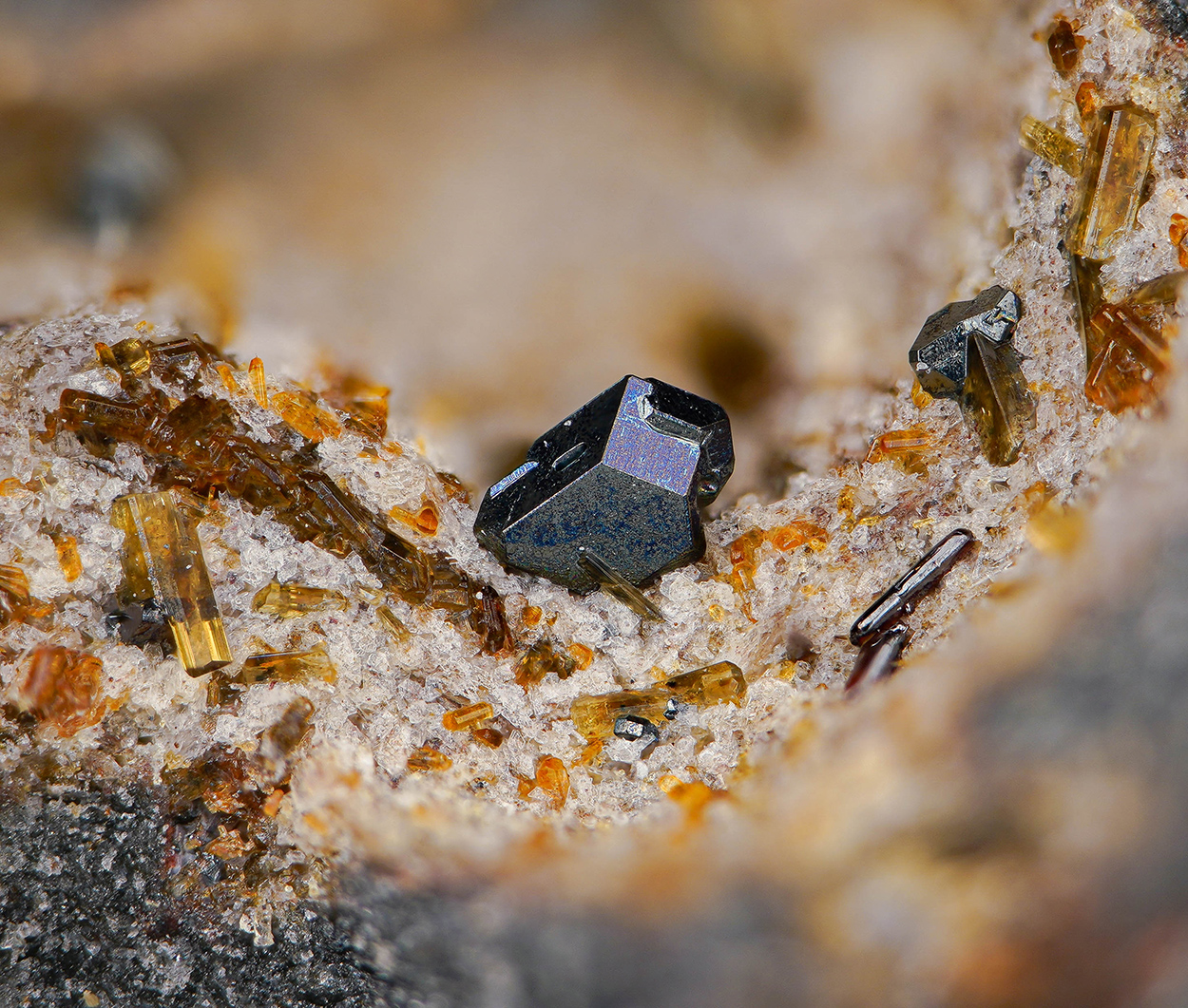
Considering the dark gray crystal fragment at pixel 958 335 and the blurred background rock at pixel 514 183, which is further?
the blurred background rock at pixel 514 183

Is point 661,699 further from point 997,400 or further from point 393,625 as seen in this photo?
point 997,400

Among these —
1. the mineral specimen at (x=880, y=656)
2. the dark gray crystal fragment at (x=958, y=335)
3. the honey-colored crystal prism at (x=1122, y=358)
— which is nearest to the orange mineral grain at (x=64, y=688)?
the mineral specimen at (x=880, y=656)

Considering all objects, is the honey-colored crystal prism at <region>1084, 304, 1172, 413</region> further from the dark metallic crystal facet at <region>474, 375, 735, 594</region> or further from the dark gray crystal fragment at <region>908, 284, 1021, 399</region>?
the dark metallic crystal facet at <region>474, 375, 735, 594</region>

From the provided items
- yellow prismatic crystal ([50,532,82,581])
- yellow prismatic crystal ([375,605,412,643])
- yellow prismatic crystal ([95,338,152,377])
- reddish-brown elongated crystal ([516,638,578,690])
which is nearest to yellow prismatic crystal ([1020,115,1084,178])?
reddish-brown elongated crystal ([516,638,578,690])

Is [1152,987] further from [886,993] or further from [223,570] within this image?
[223,570]

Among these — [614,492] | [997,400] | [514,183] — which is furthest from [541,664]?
[514,183]

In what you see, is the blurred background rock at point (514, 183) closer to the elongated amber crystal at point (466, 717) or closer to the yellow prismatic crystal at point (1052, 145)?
the yellow prismatic crystal at point (1052, 145)
